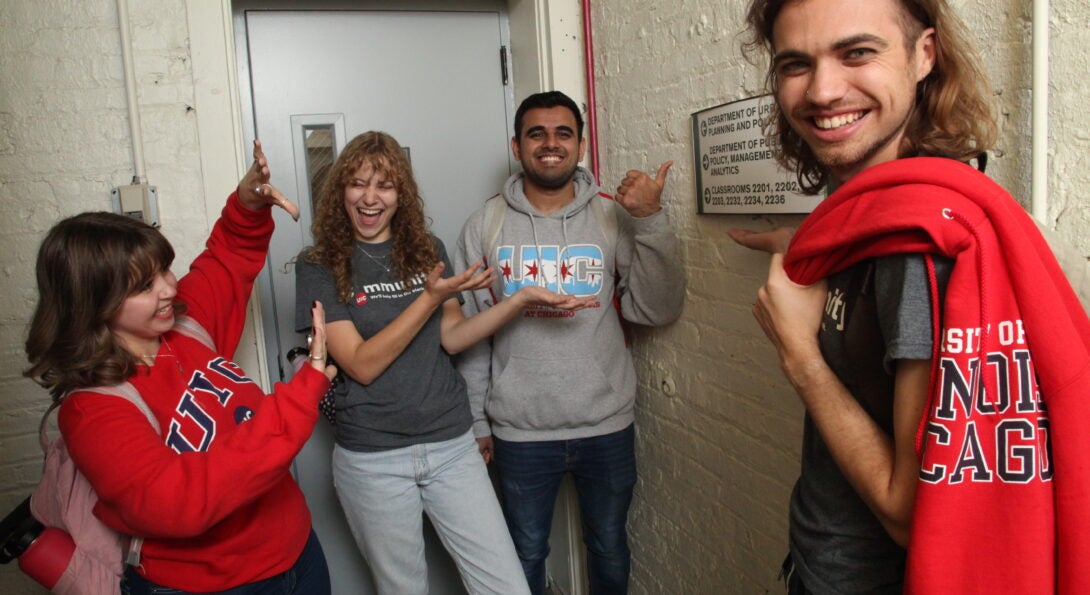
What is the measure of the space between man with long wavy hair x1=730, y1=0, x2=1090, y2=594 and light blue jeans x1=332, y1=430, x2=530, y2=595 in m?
1.09

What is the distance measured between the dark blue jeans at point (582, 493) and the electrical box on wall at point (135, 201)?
1.21m

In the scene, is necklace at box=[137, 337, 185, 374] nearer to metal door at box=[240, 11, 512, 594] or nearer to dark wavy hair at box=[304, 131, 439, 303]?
dark wavy hair at box=[304, 131, 439, 303]

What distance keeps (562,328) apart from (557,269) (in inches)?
6.9

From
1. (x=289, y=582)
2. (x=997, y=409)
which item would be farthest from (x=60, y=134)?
(x=997, y=409)

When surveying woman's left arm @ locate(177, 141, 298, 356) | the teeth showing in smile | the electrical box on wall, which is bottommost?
woman's left arm @ locate(177, 141, 298, 356)

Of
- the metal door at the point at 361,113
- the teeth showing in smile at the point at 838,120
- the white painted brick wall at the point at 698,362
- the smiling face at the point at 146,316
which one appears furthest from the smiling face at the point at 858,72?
the metal door at the point at 361,113

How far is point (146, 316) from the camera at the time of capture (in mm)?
1378

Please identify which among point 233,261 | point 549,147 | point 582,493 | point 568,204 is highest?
point 549,147

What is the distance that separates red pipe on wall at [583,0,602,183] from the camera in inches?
93.7

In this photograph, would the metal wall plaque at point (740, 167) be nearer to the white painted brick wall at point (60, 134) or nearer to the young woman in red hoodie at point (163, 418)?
the young woman in red hoodie at point (163, 418)

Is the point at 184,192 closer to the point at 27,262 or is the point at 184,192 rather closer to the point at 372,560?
the point at 27,262

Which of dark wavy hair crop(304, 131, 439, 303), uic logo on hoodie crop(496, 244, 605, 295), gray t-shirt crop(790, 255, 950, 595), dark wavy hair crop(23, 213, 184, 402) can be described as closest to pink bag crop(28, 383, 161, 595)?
dark wavy hair crop(23, 213, 184, 402)

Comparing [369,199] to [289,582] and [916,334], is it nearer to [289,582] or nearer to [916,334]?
[289,582]

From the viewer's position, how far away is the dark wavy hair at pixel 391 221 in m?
1.91
